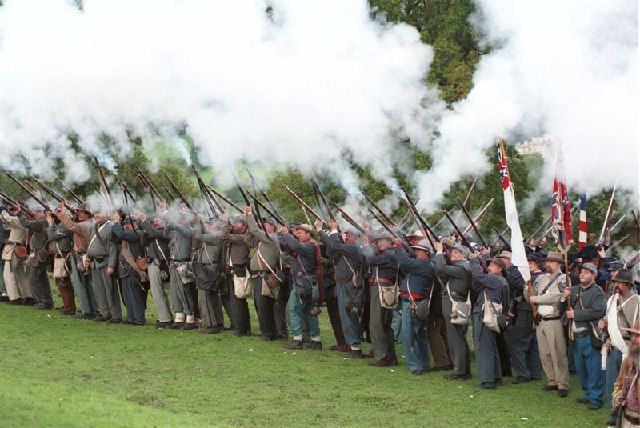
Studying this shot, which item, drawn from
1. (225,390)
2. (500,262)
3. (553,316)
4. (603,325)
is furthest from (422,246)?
(603,325)

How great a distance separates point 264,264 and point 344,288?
1614 mm

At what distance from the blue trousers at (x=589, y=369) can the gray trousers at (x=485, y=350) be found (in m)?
1.34

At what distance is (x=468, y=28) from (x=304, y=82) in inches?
347

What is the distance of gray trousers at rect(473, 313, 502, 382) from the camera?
1563 cm

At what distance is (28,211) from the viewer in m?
22.4

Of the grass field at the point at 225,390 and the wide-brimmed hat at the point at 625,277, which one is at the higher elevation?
the wide-brimmed hat at the point at 625,277

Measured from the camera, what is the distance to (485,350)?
15.7 metres

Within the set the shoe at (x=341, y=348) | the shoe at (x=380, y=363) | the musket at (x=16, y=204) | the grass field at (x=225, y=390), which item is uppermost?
the musket at (x=16, y=204)

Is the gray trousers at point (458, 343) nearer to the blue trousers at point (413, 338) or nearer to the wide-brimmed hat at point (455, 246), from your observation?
the blue trousers at point (413, 338)

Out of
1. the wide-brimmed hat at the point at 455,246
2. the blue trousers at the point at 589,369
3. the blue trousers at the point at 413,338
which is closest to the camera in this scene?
the blue trousers at the point at 589,369

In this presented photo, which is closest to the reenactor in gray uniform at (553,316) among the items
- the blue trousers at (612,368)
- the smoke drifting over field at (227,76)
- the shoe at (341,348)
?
the blue trousers at (612,368)

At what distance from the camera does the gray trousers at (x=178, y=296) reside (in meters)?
20.2

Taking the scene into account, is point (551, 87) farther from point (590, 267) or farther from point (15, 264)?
point (15, 264)

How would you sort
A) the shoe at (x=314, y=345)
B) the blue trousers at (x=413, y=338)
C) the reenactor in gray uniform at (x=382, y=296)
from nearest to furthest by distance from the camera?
the blue trousers at (x=413, y=338) < the reenactor in gray uniform at (x=382, y=296) < the shoe at (x=314, y=345)
